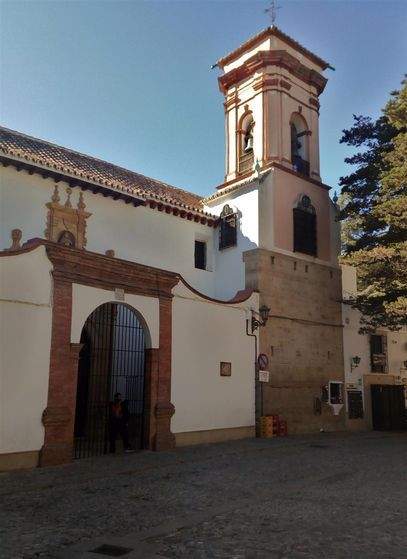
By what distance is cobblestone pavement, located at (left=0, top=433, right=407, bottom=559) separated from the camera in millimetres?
5289

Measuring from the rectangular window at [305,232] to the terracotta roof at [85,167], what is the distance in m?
3.69

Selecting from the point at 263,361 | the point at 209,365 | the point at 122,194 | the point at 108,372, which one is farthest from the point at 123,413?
the point at 122,194

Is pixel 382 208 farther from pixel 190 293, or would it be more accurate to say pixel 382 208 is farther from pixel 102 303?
pixel 102 303

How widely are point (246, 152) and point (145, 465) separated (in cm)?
1364

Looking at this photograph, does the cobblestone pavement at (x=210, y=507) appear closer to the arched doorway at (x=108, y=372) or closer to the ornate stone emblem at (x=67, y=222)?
the arched doorway at (x=108, y=372)

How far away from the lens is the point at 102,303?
39.0 ft

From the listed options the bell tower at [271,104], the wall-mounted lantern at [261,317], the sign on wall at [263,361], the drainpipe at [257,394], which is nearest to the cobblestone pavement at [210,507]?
the drainpipe at [257,394]

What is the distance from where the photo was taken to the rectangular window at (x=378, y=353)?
21.2 metres

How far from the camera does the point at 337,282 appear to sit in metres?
20.3

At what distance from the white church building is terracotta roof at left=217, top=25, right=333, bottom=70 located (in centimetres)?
6

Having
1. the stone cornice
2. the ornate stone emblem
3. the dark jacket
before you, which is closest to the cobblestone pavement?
the dark jacket

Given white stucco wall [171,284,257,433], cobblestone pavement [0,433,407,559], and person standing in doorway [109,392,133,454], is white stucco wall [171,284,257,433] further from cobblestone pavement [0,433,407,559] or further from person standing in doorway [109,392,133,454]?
cobblestone pavement [0,433,407,559]

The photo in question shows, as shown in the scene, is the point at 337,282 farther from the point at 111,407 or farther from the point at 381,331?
the point at 111,407

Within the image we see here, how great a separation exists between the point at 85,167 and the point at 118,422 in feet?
29.7
